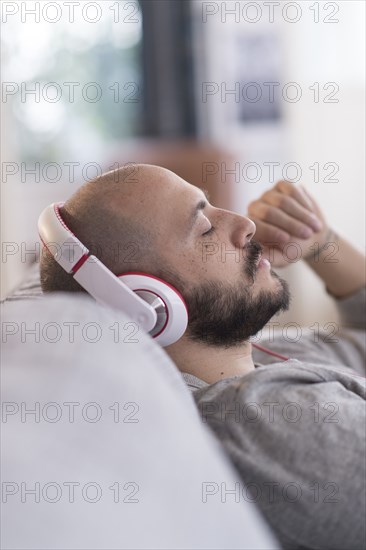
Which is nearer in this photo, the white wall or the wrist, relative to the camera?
the wrist

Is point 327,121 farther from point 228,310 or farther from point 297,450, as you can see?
point 297,450

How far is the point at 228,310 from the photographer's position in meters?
1.19

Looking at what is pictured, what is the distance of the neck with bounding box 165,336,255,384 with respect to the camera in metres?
1.21

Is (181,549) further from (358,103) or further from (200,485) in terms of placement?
(358,103)

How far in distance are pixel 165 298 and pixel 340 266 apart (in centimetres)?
66

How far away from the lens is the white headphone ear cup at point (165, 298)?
1.10m

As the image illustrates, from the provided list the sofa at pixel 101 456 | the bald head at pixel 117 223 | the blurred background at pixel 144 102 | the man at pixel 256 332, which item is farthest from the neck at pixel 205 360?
the blurred background at pixel 144 102

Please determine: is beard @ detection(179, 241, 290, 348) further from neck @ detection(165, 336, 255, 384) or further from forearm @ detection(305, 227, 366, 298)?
forearm @ detection(305, 227, 366, 298)

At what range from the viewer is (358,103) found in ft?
10.4

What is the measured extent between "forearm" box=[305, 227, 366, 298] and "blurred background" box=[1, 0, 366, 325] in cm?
165

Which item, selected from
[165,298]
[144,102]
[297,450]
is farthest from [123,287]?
[144,102]

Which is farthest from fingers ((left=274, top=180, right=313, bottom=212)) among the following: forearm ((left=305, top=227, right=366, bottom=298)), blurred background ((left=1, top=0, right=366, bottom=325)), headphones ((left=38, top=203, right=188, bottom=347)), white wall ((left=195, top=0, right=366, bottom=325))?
blurred background ((left=1, top=0, right=366, bottom=325))

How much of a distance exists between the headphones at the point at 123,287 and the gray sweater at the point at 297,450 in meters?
0.12

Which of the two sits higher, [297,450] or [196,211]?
[196,211]
